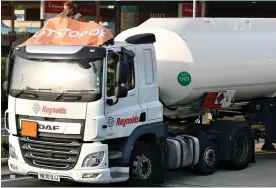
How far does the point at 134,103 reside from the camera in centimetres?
983

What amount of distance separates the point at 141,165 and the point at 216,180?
1.98 m

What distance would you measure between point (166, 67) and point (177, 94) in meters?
0.54

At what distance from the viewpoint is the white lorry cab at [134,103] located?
30.3 ft

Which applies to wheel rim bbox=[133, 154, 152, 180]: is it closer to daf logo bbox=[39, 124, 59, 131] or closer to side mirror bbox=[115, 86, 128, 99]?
side mirror bbox=[115, 86, 128, 99]

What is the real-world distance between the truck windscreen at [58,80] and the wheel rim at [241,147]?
14.2 feet

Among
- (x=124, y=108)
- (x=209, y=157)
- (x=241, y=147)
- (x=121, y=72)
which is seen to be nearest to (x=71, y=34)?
(x=121, y=72)

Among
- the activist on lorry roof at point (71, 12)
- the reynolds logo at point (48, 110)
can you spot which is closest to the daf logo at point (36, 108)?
the reynolds logo at point (48, 110)

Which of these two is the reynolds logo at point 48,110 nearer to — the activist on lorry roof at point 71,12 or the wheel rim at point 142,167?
the wheel rim at point 142,167

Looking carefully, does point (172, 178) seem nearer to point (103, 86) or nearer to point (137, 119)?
point (137, 119)

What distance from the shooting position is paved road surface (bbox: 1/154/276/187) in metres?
10.6

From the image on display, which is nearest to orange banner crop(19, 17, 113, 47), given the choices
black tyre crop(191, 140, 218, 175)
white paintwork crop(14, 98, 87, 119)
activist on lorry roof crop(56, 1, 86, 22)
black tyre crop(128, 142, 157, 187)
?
activist on lorry roof crop(56, 1, 86, 22)

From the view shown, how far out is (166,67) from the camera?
36.1 feet

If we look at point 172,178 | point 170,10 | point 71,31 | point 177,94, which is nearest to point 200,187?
point 172,178

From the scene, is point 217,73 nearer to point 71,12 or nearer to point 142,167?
point 142,167
